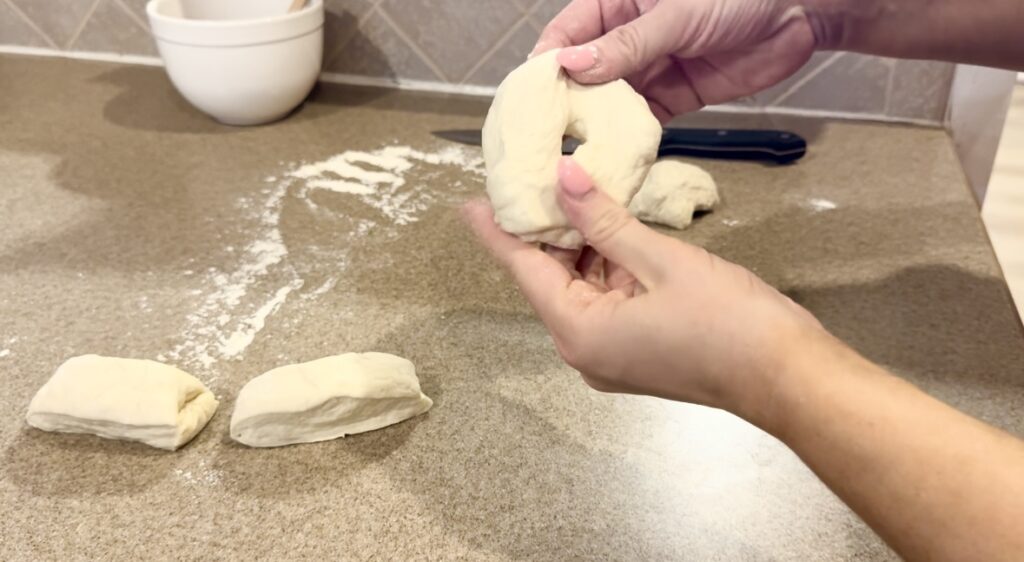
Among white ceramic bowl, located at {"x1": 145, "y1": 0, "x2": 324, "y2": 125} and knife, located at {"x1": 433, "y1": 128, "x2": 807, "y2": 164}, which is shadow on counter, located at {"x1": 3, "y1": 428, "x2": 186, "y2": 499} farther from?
knife, located at {"x1": 433, "y1": 128, "x2": 807, "y2": 164}

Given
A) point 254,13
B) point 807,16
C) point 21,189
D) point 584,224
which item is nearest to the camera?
point 584,224

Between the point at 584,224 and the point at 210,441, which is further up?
the point at 584,224

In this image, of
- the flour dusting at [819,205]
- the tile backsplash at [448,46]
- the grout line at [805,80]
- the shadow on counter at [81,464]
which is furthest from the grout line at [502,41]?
the shadow on counter at [81,464]

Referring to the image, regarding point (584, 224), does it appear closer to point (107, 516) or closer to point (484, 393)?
point (484, 393)

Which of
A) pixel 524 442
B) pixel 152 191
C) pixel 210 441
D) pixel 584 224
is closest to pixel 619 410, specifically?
pixel 524 442

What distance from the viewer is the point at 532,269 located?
62cm

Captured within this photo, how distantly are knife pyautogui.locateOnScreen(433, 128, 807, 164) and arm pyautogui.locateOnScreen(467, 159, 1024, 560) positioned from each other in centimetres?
56

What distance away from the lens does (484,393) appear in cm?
75

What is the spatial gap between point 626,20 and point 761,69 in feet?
0.54

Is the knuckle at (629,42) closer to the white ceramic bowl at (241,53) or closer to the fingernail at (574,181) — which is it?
the fingernail at (574,181)

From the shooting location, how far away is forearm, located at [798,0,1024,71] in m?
0.77

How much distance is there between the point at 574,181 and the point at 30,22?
4.64ft

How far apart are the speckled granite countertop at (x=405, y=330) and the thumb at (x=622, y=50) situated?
30cm

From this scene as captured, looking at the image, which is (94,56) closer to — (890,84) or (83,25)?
(83,25)
